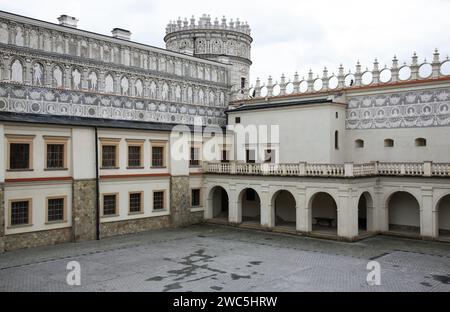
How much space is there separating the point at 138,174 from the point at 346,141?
15.1 meters

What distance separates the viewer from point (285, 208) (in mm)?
35625

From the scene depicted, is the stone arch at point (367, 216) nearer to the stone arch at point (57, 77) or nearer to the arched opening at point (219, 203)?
the arched opening at point (219, 203)

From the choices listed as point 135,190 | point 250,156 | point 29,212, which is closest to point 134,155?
point 135,190

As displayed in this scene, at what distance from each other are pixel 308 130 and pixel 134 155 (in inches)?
487

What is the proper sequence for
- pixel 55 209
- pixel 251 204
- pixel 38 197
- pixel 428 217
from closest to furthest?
pixel 38 197
pixel 55 209
pixel 428 217
pixel 251 204

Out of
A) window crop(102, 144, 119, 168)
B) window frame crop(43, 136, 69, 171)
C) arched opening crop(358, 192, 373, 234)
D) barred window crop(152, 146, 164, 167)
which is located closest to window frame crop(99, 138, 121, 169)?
window crop(102, 144, 119, 168)

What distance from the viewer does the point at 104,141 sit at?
29.8m

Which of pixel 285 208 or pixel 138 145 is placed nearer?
pixel 138 145

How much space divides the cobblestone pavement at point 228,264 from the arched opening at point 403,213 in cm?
276

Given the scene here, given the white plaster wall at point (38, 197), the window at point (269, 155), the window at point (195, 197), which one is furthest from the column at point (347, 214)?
the white plaster wall at point (38, 197)

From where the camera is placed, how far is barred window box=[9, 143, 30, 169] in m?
25.8

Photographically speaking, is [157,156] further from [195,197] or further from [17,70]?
[17,70]

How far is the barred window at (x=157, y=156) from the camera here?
32906 mm
